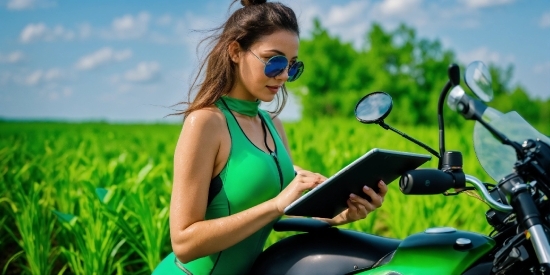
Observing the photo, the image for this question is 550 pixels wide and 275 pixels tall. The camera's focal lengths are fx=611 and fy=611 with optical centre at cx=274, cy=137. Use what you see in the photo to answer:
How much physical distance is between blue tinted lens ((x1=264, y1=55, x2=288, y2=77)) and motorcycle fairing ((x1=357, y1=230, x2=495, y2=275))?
2.31 feet

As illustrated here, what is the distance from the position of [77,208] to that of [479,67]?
11.5ft

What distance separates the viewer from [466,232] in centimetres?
152

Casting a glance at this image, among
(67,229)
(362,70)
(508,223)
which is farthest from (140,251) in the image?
(362,70)

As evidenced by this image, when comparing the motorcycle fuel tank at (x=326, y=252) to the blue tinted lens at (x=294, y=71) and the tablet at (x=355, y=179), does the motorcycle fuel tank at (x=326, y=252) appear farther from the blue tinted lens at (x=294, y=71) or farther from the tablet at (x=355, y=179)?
the blue tinted lens at (x=294, y=71)

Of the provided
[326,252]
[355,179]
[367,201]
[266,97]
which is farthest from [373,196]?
[266,97]

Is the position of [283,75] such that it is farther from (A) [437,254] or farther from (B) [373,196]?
(A) [437,254]

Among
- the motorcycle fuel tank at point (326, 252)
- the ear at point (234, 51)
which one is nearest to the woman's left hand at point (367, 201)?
the motorcycle fuel tank at point (326, 252)

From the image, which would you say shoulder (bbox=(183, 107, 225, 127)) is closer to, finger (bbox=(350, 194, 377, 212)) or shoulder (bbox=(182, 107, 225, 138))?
shoulder (bbox=(182, 107, 225, 138))

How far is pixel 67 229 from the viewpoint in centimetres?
365

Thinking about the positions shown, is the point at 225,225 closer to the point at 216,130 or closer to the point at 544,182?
the point at 216,130

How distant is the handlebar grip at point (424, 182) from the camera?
1.28 meters

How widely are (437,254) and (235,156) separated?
726mm

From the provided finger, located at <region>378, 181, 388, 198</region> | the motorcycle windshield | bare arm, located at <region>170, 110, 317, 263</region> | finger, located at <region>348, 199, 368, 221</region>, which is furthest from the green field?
the motorcycle windshield

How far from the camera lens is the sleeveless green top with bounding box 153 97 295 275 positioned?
1.91m
